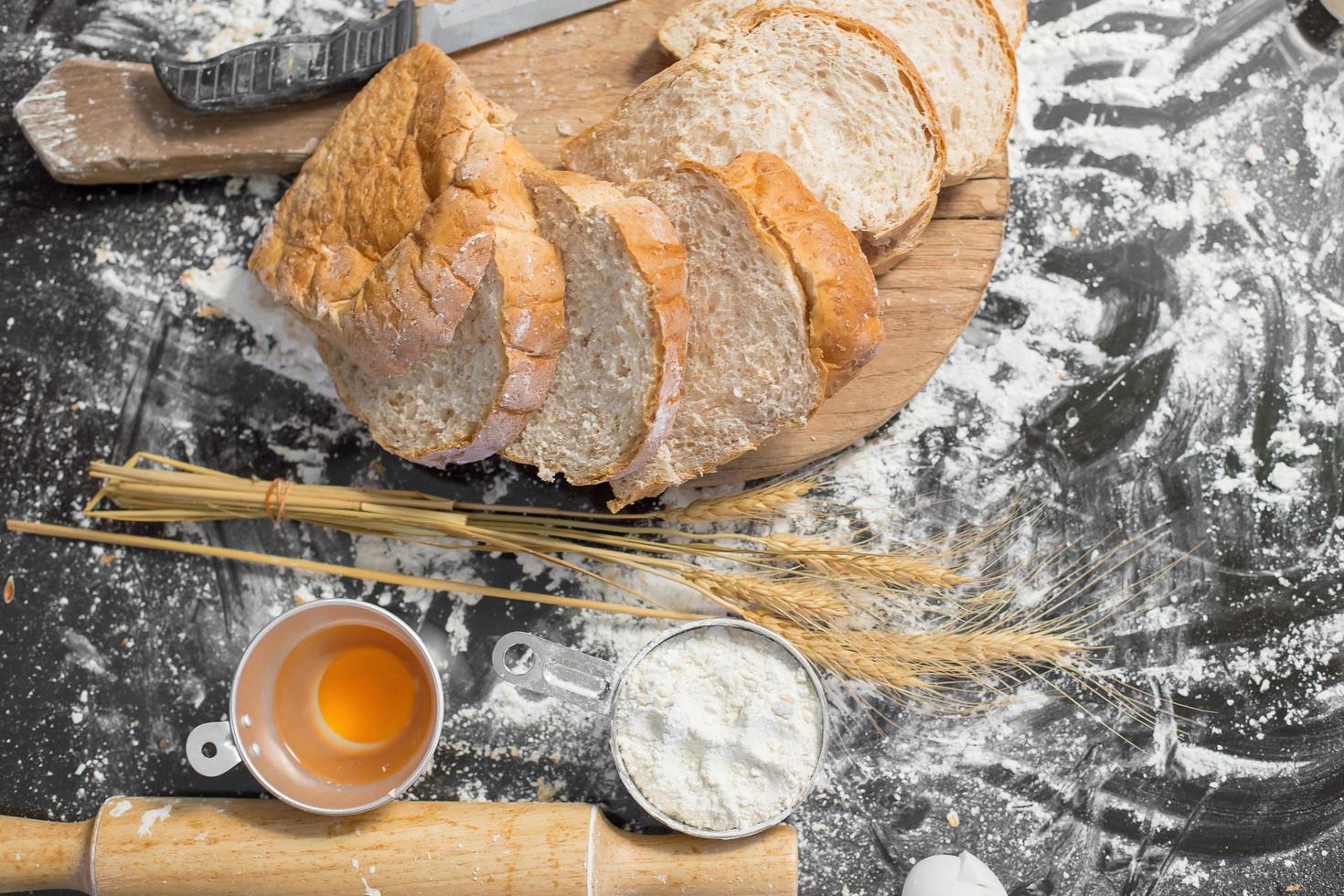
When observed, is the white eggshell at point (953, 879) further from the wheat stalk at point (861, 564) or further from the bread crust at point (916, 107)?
the bread crust at point (916, 107)

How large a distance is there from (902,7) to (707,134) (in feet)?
1.86

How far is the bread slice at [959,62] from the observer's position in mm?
2209

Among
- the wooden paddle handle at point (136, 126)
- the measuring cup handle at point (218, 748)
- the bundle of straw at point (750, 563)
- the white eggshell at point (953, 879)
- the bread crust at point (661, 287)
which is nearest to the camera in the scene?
the bread crust at point (661, 287)

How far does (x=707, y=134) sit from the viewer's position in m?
2.13

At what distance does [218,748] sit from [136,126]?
4.92 feet

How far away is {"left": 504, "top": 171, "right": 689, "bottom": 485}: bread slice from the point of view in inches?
75.8

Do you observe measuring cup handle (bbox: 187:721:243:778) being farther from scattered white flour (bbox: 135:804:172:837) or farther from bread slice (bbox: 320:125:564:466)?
bread slice (bbox: 320:125:564:466)

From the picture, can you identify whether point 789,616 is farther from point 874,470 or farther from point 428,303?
point 428,303

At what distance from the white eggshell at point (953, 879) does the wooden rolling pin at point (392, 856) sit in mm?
297

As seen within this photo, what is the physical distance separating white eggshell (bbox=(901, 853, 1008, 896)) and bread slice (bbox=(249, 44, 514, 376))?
1.59m

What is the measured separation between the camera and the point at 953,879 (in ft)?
7.12

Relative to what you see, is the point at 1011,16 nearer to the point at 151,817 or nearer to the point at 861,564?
the point at 861,564

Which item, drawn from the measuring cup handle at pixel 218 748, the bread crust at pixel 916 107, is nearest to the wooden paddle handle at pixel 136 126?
the bread crust at pixel 916 107

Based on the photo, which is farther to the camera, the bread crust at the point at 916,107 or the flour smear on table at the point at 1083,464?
the flour smear on table at the point at 1083,464
